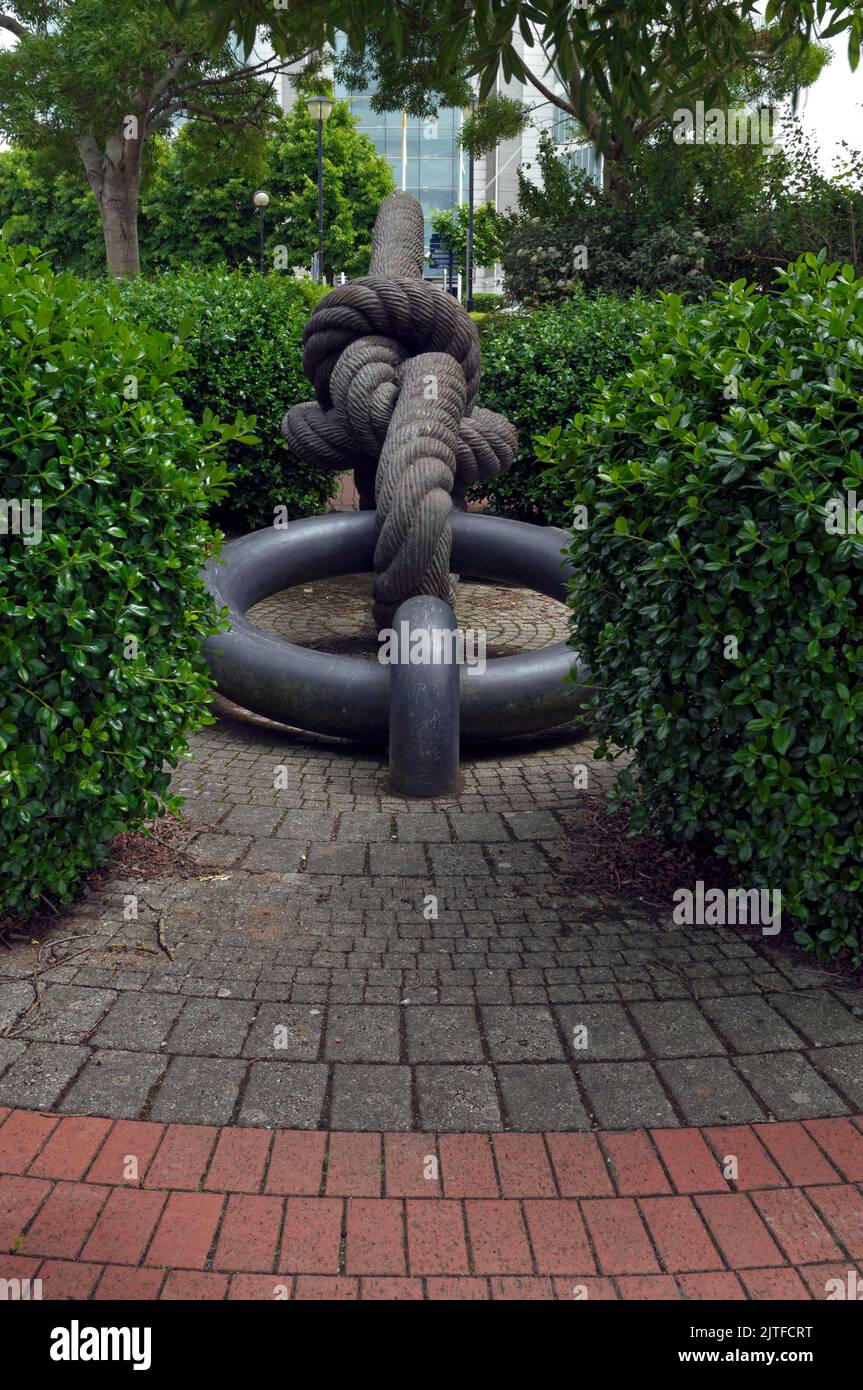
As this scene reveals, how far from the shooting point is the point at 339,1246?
2.66 metres

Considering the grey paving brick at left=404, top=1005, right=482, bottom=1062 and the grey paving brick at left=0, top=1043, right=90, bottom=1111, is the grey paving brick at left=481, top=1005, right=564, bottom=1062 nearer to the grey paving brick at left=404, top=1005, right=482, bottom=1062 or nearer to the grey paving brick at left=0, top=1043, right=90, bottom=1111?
the grey paving brick at left=404, top=1005, right=482, bottom=1062

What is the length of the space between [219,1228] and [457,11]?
4.46m

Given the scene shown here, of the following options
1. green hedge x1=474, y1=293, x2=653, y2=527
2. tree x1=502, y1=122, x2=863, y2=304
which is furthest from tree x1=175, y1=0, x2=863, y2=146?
tree x1=502, y1=122, x2=863, y2=304

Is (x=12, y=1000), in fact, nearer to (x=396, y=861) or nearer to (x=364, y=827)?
(x=396, y=861)

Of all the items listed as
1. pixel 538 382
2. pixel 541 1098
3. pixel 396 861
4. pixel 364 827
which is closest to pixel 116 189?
pixel 538 382

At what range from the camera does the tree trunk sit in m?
18.1

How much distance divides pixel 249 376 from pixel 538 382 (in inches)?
106

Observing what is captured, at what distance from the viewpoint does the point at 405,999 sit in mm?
3705

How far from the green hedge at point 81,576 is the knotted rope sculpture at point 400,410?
2041 millimetres

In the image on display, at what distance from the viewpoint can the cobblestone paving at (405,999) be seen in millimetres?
3201

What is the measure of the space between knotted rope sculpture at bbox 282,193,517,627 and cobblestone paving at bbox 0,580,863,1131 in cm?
173

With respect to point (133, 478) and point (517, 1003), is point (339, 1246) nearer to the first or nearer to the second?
point (517, 1003)

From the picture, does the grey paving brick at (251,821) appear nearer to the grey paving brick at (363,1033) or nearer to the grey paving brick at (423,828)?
the grey paving brick at (423,828)

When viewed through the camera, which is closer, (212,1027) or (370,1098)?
(370,1098)
